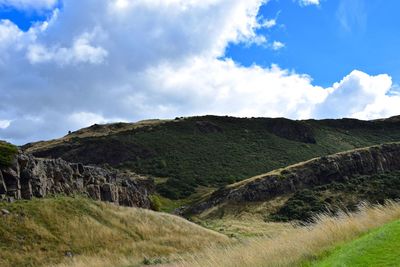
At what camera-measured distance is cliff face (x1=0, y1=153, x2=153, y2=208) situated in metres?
32.5

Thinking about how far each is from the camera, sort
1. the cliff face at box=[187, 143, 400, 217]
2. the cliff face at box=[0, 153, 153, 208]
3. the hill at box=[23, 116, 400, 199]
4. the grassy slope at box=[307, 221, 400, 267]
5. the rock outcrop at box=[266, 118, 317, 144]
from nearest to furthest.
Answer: the grassy slope at box=[307, 221, 400, 267], the cliff face at box=[0, 153, 153, 208], the cliff face at box=[187, 143, 400, 217], the hill at box=[23, 116, 400, 199], the rock outcrop at box=[266, 118, 317, 144]

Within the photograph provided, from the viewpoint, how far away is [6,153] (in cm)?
3262

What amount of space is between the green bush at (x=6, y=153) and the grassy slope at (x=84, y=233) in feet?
10.1

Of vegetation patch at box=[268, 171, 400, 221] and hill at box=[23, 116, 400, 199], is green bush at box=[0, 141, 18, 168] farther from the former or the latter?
hill at box=[23, 116, 400, 199]

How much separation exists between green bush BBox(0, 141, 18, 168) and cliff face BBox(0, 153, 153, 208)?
0.34 meters

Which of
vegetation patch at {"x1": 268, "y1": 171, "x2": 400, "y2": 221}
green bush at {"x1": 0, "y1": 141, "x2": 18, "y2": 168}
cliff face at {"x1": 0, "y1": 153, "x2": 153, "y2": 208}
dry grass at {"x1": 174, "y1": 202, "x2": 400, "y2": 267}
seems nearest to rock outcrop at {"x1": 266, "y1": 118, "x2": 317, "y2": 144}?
vegetation patch at {"x1": 268, "y1": 171, "x2": 400, "y2": 221}

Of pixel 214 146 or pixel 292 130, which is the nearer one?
pixel 214 146

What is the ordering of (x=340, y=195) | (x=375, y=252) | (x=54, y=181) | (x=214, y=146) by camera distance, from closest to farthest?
(x=375, y=252) < (x=54, y=181) < (x=340, y=195) < (x=214, y=146)

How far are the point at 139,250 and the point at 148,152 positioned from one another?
82890 millimetres

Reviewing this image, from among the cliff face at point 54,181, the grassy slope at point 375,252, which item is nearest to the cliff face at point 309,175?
the cliff face at point 54,181

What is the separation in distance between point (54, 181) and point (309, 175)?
46289 millimetres

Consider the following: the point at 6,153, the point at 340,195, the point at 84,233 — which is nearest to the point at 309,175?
the point at 340,195

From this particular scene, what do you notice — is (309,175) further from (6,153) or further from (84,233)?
(6,153)

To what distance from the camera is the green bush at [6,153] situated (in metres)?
32.1
